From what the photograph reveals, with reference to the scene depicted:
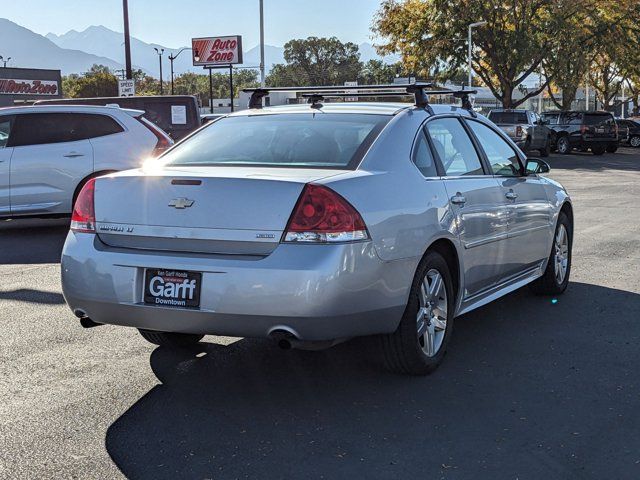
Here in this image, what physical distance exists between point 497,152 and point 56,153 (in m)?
6.82

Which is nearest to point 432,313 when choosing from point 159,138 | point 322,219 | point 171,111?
point 322,219

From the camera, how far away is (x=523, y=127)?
2969cm

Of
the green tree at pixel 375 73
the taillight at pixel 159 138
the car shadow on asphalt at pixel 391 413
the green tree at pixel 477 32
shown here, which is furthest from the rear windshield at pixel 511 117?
the green tree at pixel 375 73

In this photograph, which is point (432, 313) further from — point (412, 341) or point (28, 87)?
point (28, 87)

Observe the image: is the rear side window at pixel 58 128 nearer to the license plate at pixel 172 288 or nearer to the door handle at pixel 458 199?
the door handle at pixel 458 199

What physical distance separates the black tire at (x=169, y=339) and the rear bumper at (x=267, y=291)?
83 cm

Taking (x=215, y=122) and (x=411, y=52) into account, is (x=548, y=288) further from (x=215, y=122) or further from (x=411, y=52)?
(x=411, y=52)

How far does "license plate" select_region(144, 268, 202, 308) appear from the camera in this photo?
4.23 meters

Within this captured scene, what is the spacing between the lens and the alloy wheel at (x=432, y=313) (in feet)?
15.8

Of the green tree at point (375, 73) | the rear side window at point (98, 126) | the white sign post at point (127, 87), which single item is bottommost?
the rear side window at point (98, 126)

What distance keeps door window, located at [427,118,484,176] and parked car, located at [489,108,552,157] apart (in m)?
23.9

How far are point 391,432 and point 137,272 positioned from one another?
4.99 ft

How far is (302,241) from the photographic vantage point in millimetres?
4160

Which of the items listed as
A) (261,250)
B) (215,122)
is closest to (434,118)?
(215,122)
